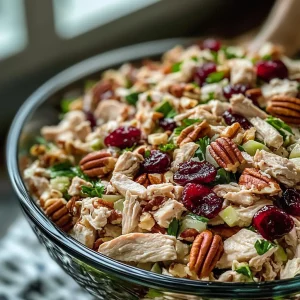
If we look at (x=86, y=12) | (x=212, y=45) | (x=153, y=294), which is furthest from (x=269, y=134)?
(x=86, y=12)

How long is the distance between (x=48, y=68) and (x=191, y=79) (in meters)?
0.87

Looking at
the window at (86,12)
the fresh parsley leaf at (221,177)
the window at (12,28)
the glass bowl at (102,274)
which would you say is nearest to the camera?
the glass bowl at (102,274)

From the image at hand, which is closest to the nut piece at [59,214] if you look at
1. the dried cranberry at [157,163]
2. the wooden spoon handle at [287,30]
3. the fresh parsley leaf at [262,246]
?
the dried cranberry at [157,163]

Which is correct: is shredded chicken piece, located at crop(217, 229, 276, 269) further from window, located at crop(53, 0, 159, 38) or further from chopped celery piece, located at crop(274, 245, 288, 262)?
window, located at crop(53, 0, 159, 38)

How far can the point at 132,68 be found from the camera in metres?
0.97

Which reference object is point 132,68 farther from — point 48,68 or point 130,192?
point 48,68

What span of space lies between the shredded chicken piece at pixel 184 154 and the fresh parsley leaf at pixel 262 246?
13 centimetres

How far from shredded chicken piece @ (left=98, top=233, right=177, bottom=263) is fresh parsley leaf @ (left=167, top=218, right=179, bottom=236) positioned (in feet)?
0.04

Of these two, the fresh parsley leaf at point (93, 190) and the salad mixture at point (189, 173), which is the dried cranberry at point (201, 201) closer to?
the salad mixture at point (189, 173)

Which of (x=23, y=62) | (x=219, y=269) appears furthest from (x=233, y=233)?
(x=23, y=62)

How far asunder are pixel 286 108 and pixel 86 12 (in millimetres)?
1181

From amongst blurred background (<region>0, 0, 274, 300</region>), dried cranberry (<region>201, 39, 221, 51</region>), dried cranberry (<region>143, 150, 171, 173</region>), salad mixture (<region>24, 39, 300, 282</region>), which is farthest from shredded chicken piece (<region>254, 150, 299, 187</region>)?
blurred background (<region>0, 0, 274, 300</region>)

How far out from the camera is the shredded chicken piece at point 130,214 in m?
0.60

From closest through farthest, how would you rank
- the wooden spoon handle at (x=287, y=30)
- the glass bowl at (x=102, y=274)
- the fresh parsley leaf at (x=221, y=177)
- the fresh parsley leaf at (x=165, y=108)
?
the glass bowl at (x=102, y=274) < the fresh parsley leaf at (x=221, y=177) < the fresh parsley leaf at (x=165, y=108) < the wooden spoon handle at (x=287, y=30)
